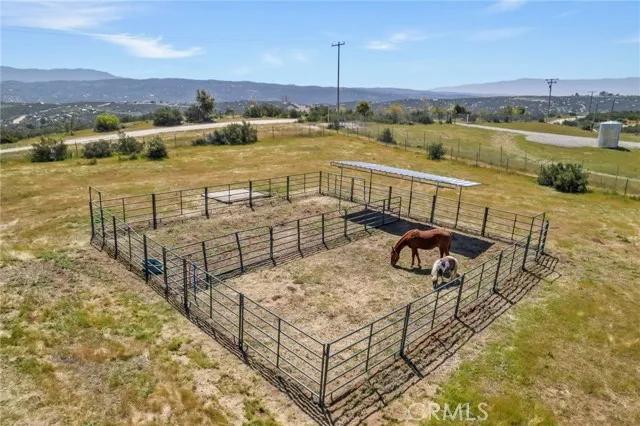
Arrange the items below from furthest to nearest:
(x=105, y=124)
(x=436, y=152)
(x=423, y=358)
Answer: (x=105, y=124) → (x=436, y=152) → (x=423, y=358)

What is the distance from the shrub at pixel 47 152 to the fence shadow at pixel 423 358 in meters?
34.7

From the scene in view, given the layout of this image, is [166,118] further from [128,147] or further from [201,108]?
[128,147]

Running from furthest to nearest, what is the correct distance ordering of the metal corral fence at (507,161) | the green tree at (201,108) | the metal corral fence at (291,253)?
the green tree at (201,108) → the metal corral fence at (507,161) → the metal corral fence at (291,253)

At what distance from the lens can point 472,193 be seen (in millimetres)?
25750

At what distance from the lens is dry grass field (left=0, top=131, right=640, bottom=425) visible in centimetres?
771

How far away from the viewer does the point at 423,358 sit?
9242 millimetres

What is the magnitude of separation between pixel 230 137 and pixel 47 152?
16033 millimetres

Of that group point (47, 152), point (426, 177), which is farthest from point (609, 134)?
point (47, 152)

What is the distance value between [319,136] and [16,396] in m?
41.5

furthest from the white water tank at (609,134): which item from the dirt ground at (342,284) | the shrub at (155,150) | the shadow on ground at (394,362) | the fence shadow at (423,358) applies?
the shrub at (155,150)

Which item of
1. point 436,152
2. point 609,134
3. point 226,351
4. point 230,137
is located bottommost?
point 226,351

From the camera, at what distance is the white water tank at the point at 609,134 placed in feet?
158

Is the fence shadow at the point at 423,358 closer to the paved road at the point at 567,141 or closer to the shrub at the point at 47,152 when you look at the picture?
the shrub at the point at 47,152

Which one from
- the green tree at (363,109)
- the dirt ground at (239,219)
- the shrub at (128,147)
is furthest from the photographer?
the green tree at (363,109)
